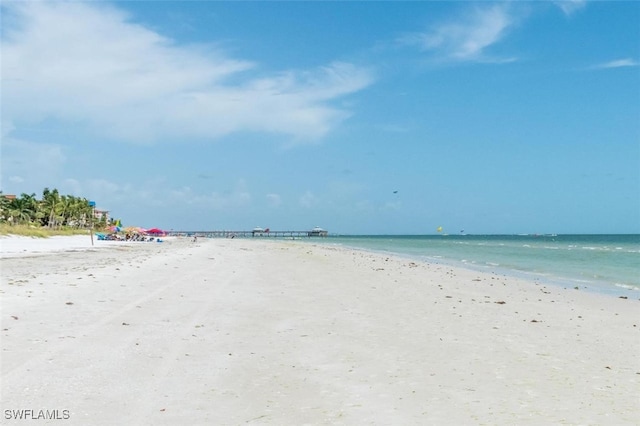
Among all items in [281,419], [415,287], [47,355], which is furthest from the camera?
[415,287]

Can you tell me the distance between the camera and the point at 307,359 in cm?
733

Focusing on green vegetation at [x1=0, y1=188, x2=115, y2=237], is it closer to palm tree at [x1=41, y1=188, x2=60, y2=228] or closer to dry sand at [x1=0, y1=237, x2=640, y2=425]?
palm tree at [x1=41, y1=188, x2=60, y2=228]

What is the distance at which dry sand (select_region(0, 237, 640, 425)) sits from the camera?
5250mm

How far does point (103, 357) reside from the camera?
23.0 feet

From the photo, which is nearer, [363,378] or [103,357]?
[363,378]

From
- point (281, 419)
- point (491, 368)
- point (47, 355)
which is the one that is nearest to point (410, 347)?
point (491, 368)

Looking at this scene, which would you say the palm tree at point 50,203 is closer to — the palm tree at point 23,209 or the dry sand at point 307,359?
the palm tree at point 23,209

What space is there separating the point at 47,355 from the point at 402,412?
189 inches

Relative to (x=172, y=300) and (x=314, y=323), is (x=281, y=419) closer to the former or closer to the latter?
(x=314, y=323)

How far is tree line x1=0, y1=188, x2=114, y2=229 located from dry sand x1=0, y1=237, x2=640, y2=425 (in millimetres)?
83694

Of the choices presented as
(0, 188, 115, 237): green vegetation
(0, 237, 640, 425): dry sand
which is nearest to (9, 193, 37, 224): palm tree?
(0, 188, 115, 237): green vegetation

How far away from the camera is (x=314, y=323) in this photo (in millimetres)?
10141

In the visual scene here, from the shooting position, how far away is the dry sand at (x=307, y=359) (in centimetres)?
525

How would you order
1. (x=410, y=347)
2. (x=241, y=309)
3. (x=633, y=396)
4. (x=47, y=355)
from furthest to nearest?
(x=241, y=309)
(x=410, y=347)
(x=47, y=355)
(x=633, y=396)
